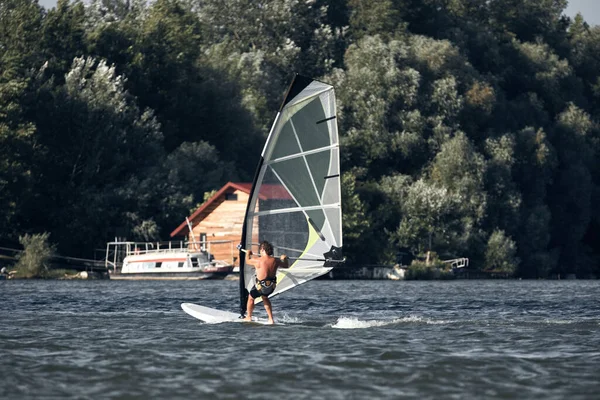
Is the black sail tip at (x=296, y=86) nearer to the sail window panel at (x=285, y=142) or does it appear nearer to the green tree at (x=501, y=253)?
the sail window panel at (x=285, y=142)

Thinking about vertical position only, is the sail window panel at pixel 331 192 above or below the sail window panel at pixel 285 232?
above

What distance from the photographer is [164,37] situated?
2384 inches

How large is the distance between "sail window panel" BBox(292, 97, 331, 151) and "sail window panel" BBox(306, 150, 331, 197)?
15cm

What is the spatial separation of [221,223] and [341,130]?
8.63 meters

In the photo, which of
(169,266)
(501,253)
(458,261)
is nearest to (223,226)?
(169,266)

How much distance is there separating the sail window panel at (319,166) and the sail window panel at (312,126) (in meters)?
0.15

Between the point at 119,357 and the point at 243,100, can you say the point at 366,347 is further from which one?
the point at 243,100

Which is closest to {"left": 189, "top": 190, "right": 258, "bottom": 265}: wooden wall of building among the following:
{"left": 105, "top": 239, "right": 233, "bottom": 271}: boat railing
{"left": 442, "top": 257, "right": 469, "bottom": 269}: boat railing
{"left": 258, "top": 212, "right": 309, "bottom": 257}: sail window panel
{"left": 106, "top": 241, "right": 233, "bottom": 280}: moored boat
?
{"left": 105, "top": 239, "right": 233, "bottom": 271}: boat railing

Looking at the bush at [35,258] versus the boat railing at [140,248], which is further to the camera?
the boat railing at [140,248]

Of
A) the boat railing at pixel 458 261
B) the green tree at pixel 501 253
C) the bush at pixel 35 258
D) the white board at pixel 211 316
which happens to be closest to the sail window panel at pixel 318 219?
the white board at pixel 211 316

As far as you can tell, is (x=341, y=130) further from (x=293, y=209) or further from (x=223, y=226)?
(x=293, y=209)

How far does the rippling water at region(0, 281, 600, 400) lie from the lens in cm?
1107

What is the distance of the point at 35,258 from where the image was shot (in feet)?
157

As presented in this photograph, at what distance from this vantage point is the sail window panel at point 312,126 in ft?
61.4
